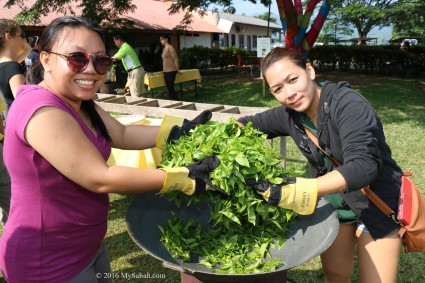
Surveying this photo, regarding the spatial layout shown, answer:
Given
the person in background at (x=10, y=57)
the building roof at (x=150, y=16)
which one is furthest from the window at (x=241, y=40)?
the person in background at (x=10, y=57)

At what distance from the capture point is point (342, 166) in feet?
5.78

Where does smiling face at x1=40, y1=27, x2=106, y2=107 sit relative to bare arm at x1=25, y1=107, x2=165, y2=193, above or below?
above

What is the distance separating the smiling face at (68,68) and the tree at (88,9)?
13.5m

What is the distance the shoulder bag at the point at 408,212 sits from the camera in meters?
1.99

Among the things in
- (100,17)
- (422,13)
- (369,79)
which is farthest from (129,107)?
(422,13)

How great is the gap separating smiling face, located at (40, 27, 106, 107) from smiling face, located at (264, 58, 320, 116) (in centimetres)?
96

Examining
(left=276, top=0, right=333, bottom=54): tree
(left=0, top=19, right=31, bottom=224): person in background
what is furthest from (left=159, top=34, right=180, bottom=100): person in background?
(left=0, top=19, right=31, bottom=224): person in background

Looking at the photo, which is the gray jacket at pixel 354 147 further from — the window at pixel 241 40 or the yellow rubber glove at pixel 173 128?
the window at pixel 241 40

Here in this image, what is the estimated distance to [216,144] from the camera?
191 cm

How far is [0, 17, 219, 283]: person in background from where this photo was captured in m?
1.41

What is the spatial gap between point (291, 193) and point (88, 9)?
50.6 feet

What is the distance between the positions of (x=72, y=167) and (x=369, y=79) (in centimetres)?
1813

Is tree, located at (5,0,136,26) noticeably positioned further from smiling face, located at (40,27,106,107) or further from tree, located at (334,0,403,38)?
tree, located at (334,0,403,38)

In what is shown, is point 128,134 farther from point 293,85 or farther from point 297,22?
point 297,22
